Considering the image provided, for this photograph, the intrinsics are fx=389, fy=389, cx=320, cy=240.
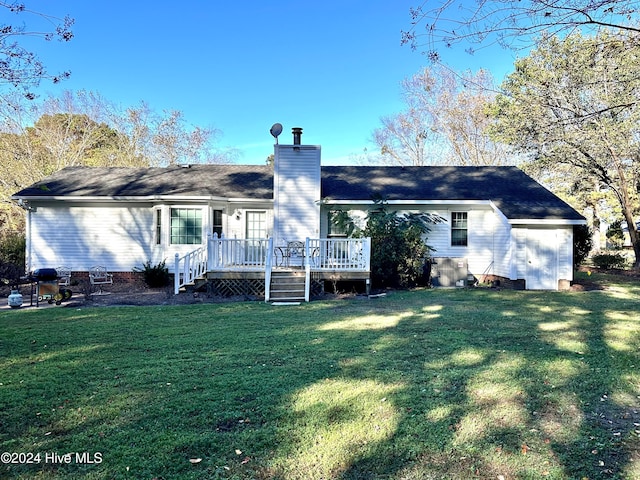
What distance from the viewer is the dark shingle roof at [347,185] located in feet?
45.8

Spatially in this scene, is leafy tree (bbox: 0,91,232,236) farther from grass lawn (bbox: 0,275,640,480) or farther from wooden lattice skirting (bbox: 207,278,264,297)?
grass lawn (bbox: 0,275,640,480)

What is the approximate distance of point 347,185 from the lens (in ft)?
51.5

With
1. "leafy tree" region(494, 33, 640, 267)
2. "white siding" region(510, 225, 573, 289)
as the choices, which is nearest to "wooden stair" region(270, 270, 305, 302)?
"leafy tree" region(494, 33, 640, 267)

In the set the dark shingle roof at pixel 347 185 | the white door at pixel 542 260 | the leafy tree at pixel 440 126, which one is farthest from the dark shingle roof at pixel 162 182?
the leafy tree at pixel 440 126

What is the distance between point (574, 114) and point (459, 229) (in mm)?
6149

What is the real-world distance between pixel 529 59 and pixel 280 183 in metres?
11.2

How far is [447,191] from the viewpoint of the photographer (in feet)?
48.8

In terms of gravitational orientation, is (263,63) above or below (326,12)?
above

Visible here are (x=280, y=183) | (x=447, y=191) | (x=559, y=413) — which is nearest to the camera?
(x=559, y=413)

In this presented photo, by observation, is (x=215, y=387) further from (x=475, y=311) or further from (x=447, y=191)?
(x=447, y=191)

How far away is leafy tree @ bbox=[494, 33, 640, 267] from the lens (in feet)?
33.8

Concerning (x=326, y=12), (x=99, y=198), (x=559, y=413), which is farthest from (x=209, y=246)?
(x=559, y=413)

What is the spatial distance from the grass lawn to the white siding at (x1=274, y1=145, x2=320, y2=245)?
22.8ft

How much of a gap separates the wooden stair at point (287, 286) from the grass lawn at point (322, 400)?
11.3 feet
